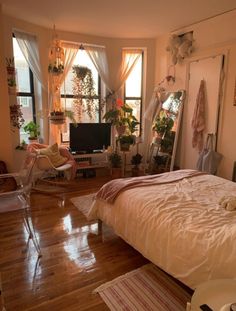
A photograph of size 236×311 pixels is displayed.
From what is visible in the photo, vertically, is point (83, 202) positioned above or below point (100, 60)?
below

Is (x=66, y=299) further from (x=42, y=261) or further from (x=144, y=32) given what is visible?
(x=144, y=32)

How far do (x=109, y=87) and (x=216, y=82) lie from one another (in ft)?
7.01

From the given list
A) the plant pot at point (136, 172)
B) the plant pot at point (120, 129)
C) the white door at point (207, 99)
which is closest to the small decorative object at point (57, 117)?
the plant pot at point (120, 129)

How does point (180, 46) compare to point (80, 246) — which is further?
point (180, 46)

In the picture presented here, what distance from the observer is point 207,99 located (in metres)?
3.95

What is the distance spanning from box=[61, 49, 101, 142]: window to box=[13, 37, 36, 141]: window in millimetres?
596

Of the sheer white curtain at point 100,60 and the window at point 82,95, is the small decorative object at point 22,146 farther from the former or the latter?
the sheer white curtain at point 100,60

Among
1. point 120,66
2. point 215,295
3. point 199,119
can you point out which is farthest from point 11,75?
point 215,295

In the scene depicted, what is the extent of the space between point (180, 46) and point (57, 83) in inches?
90.0

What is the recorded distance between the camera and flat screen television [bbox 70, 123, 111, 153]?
4.61 metres

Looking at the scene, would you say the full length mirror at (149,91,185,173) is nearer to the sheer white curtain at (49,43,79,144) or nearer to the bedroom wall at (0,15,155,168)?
the bedroom wall at (0,15,155,168)

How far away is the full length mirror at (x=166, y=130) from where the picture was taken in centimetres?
451

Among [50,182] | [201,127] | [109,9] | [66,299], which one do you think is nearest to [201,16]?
[109,9]

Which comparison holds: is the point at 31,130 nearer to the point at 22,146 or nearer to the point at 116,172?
the point at 22,146
